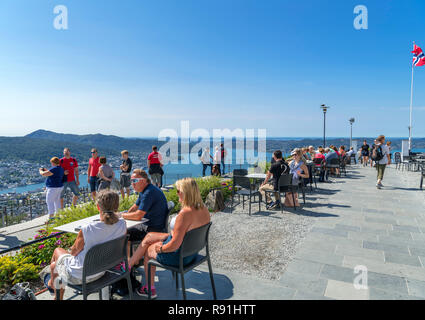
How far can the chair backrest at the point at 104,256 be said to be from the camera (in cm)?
237

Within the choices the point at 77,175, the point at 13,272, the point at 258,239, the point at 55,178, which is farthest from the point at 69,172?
the point at 258,239

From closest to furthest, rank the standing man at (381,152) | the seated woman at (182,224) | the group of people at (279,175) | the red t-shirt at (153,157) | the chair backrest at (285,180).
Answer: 1. the seated woman at (182,224)
2. the chair backrest at (285,180)
3. the group of people at (279,175)
4. the standing man at (381,152)
5. the red t-shirt at (153,157)

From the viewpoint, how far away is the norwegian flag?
1770cm

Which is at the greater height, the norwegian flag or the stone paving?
the norwegian flag

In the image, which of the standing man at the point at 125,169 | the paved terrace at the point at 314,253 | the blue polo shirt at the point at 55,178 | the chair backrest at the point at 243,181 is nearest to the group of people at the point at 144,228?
the paved terrace at the point at 314,253

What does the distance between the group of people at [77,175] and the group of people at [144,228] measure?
4.57 meters

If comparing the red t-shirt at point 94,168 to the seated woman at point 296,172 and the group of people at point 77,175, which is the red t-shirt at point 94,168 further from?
the seated woman at point 296,172

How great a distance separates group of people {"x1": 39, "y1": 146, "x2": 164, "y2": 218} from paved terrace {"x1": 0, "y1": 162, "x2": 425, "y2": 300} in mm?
1181

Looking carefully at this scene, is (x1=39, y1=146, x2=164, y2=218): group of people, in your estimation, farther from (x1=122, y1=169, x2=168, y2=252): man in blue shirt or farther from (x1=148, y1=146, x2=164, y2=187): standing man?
(x1=122, y1=169, x2=168, y2=252): man in blue shirt

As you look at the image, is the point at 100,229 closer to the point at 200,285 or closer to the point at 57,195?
the point at 200,285

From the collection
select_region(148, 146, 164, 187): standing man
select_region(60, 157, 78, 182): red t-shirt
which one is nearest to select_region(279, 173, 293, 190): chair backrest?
select_region(148, 146, 164, 187): standing man

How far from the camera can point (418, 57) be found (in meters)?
18.1

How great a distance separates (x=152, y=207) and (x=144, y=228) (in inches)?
11.8

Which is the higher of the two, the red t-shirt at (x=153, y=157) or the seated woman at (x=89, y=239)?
the red t-shirt at (x=153, y=157)
